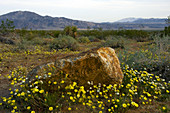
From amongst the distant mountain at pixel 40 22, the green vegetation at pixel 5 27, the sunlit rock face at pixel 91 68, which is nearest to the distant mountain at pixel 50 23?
the distant mountain at pixel 40 22

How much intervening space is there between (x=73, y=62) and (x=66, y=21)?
17872 centimetres

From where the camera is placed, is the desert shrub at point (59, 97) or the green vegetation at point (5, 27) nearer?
the desert shrub at point (59, 97)

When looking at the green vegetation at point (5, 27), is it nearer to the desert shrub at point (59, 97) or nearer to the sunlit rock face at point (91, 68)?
the desert shrub at point (59, 97)

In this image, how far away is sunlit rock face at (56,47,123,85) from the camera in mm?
3418

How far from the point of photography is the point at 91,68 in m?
3.52

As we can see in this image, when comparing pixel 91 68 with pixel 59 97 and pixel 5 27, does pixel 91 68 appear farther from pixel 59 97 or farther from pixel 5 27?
pixel 5 27

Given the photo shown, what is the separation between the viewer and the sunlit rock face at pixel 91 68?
→ 342 cm

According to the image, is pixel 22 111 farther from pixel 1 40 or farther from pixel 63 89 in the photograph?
pixel 1 40

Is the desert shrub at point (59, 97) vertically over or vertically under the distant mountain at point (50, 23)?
under

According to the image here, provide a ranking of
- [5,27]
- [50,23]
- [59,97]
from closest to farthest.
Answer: [59,97] → [5,27] → [50,23]

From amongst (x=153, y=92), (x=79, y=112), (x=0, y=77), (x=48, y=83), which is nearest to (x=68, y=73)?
(x=48, y=83)

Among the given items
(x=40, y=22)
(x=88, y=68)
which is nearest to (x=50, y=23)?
(x=40, y=22)

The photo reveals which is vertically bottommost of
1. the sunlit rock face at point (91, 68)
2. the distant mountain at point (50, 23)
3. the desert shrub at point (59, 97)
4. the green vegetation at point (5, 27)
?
the desert shrub at point (59, 97)

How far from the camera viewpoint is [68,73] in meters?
3.38
